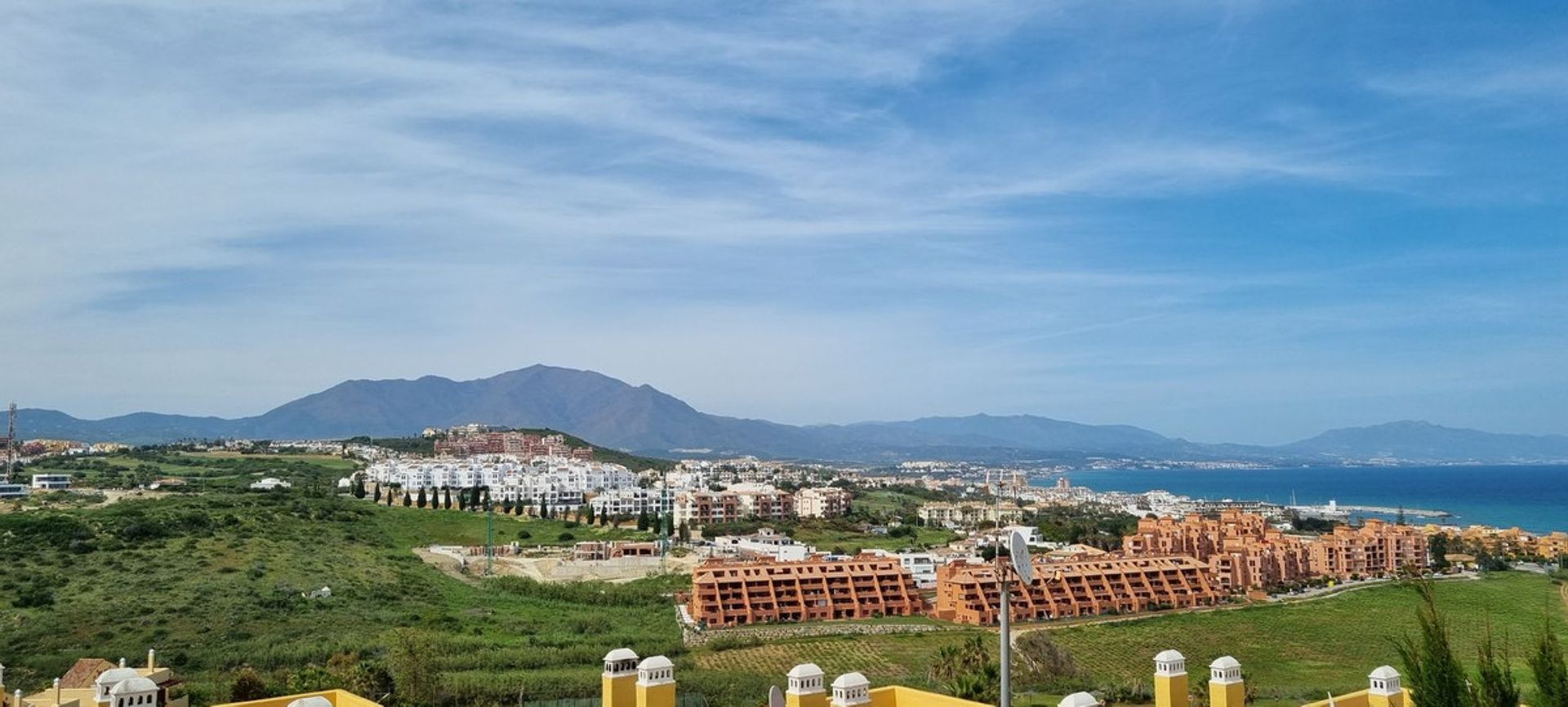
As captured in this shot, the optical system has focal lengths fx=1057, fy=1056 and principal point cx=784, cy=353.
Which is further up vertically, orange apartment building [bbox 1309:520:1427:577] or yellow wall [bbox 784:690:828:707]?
yellow wall [bbox 784:690:828:707]

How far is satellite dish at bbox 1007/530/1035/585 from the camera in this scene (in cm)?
531

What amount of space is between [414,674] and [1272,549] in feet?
130

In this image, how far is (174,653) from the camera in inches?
928

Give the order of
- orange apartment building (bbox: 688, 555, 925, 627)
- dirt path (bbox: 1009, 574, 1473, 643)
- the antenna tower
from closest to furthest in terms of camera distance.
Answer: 1. dirt path (bbox: 1009, 574, 1473, 643)
2. orange apartment building (bbox: 688, 555, 925, 627)
3. the antenna tower

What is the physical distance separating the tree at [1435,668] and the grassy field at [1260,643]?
18.3 meters

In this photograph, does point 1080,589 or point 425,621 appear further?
point 1080,589

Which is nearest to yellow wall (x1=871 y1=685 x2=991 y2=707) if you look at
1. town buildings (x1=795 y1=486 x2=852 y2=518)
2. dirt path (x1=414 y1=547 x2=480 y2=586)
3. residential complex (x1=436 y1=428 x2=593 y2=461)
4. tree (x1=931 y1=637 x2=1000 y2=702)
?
tree (x1=931 y1=637 x2=1000 y2=702)

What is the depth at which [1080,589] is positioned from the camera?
3925cm

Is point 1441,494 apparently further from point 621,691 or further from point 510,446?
point 621,691

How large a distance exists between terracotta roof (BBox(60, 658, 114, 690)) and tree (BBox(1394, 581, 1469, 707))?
66.7ft

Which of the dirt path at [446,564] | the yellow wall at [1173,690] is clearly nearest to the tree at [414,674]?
the yellow wall at [1173,690]

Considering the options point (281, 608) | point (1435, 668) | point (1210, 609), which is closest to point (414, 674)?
point (281, 608)

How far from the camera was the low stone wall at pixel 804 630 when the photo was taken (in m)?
32.8

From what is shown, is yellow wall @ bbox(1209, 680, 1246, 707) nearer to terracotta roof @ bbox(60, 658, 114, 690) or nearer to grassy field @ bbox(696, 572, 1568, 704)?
grassy field @ bbox(696, 572, 1568, 704)
